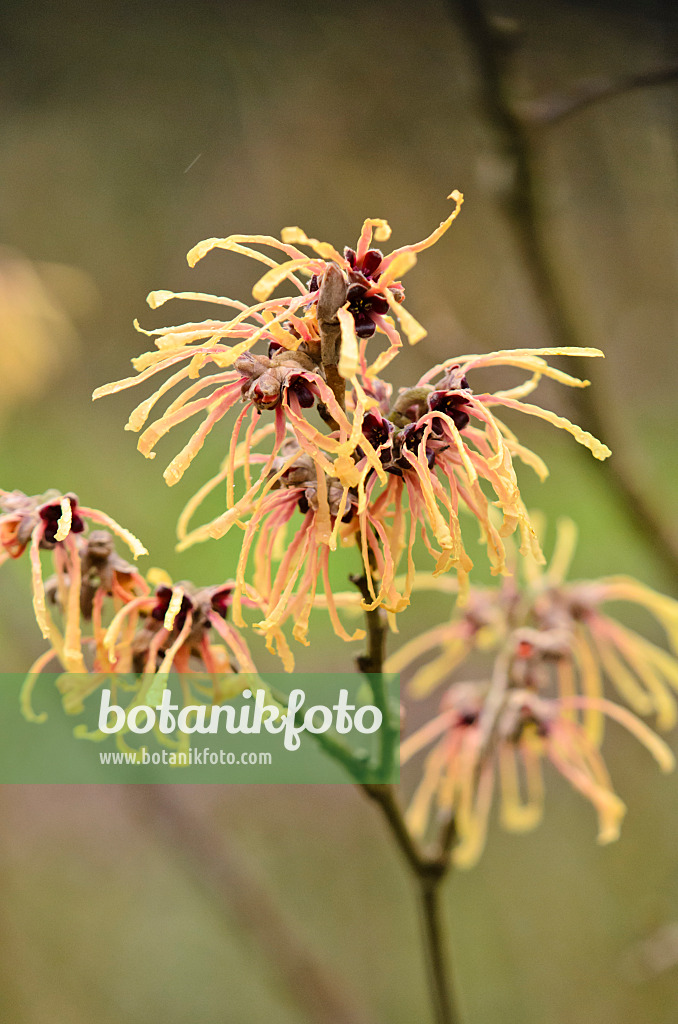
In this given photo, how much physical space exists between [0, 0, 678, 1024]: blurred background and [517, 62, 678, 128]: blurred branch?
46 cm

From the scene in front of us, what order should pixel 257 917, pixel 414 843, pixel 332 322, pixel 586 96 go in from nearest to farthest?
1. pixel 332 322
2. pixel 414 843
3. pixel 586 96
4. pixel 257 917

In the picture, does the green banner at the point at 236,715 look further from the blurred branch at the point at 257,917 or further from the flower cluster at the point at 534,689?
the blurred branch at the point at 257,917

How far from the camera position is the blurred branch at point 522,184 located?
0.62 meters

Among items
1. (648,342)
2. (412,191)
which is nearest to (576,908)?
(648,342)

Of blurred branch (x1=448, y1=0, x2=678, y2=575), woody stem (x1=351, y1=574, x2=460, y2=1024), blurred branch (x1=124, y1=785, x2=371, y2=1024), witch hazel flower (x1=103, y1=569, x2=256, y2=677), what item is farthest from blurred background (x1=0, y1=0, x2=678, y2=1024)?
witch hazel flower (x1=103, y1=569, x2=256, y2=677)

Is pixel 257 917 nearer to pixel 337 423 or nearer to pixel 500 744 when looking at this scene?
pixel 500 744

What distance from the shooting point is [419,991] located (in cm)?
136

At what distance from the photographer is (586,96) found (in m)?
0.63

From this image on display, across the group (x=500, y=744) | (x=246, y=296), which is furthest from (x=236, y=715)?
(x=246, y=296)

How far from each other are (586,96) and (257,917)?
2.94ft

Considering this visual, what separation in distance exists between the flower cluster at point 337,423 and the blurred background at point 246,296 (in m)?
0.74

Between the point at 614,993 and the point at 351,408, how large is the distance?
50.8 inches

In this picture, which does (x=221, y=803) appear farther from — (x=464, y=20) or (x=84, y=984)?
(x=464, y=20)

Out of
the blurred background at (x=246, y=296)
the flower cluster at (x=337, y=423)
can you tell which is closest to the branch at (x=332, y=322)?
A: the flower cluster at (x=337, y=423)
